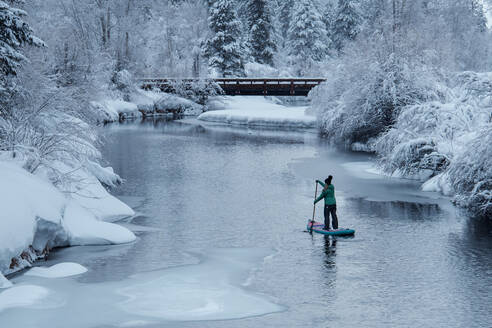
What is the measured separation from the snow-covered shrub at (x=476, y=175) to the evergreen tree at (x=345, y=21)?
214ft

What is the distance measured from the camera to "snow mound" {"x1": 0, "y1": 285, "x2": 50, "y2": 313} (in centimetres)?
1092

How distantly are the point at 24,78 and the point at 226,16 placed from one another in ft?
169

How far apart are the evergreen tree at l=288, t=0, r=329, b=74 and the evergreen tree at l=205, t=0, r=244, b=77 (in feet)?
36.5

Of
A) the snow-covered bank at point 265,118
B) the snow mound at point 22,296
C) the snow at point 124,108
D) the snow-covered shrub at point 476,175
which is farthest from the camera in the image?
the snow at point 124,108

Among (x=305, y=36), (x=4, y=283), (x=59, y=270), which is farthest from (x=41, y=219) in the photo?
(x=305, y=36)

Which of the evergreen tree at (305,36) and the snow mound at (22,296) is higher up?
the evergreen tree at (305,36)

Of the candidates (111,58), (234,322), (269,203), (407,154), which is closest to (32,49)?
(269,203)

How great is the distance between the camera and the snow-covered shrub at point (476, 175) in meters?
18.6

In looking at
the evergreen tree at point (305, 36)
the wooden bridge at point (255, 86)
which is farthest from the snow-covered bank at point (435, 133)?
the evergreen tree at point (305, 36)

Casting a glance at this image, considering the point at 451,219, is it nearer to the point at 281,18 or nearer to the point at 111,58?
the point at 111,58

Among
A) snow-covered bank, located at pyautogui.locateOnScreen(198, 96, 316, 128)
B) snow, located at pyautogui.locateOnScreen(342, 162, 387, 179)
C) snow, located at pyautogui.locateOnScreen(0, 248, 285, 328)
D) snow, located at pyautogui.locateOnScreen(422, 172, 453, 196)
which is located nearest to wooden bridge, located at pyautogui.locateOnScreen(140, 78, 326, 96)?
snow-covered bank, located at pyautogui.locateOnScreen(198, 96, 316, 128)

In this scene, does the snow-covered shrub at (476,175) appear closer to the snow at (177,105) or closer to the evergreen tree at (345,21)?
the snow at (177,105)

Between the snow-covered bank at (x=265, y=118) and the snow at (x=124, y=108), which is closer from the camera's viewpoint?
the snow-covered bank at (x=265, y=118)

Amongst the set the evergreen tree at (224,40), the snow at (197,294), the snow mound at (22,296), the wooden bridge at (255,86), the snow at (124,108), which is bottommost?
the snow at (197,294)
